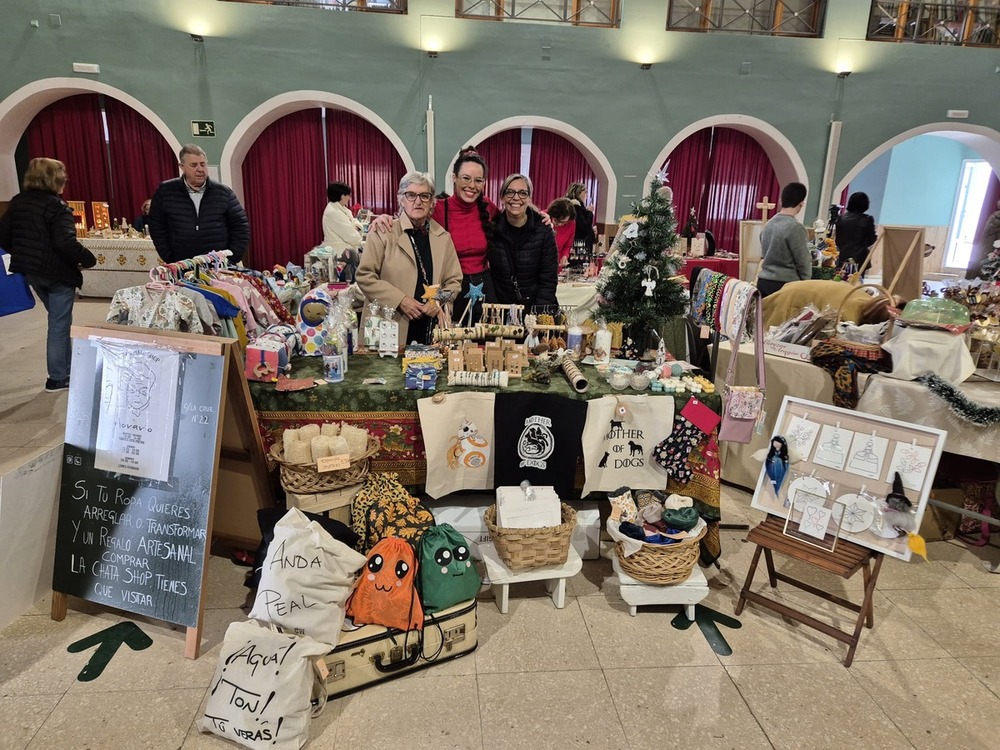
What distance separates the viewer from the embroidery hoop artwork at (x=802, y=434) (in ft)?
7.88

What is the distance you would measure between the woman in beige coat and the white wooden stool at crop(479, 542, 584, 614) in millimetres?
1259

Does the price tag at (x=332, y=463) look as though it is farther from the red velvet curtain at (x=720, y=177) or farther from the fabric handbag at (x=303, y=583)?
the red velvet curtain at (x=720, y=177)

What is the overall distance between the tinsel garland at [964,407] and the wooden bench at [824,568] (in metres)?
0.87

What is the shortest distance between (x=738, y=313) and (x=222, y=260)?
2.75 meters

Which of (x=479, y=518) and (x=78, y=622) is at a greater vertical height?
(x=479, y=518)

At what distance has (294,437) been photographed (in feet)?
7.95

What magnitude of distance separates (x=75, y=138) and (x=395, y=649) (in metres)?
9.37

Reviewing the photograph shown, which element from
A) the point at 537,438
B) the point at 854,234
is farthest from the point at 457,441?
the point at 854,234

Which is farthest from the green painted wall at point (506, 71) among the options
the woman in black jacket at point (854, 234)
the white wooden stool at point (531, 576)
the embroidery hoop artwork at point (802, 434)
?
the white wooden stool at point (531, 576)

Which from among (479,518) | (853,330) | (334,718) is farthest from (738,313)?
(334,718)

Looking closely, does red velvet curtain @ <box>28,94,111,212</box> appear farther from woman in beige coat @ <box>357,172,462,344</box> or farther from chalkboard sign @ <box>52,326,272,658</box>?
chalkboard sign @ <box>52,326,272,658</box>

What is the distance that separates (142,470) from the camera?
2176 mm

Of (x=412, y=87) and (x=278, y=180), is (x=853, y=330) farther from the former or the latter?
Answer: (x=278, y=180)

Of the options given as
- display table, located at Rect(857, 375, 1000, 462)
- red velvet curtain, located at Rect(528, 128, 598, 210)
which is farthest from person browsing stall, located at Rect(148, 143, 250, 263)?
red velvet curtain, located at Rect(528, 128, 598, 210)
